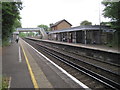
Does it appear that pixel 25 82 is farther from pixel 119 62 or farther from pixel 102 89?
pixel 119 62

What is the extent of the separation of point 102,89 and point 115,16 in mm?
24713

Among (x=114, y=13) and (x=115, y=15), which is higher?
(x=114, y=13)

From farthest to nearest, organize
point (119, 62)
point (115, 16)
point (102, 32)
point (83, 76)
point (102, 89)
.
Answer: point (102, 32)
point (115, 16)
point (119, 62)
point (83, 76)
point (102, 89)

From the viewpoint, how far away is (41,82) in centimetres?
824

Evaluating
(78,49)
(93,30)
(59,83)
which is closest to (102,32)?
(93,30)

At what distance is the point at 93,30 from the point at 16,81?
3439cm

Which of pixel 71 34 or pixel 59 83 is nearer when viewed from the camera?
pixel 59 83

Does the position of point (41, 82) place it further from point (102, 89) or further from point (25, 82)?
point (102, 89)

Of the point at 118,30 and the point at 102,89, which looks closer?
the point at 102,89

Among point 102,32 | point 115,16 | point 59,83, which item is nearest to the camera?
point 59,83

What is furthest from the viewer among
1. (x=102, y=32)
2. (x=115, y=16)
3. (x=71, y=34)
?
(x=71, y=34)

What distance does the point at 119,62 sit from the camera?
15273 millimetres

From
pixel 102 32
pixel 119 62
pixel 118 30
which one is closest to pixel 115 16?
pixel 118 30

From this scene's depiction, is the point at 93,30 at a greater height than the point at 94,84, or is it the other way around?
the point at 93,30
